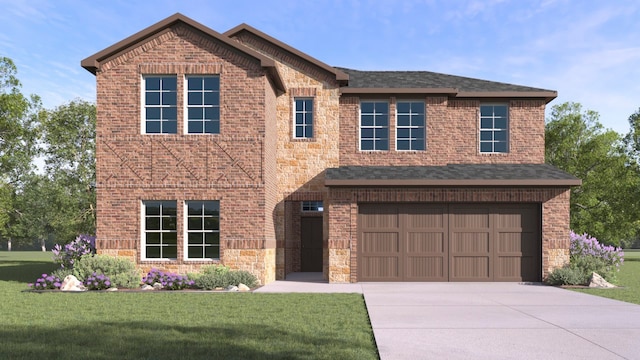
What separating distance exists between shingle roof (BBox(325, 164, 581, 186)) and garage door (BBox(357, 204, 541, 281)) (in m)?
1.02

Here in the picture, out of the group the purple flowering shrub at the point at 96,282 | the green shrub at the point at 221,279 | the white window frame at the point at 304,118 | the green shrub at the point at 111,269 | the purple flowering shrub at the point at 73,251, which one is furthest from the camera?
the white window frame at the point at 304,118

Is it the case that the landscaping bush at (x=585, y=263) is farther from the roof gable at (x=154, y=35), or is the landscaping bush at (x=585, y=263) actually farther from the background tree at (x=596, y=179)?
the background tree at (x=596, y=179)

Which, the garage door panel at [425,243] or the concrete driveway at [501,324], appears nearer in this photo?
the concrete driveway at [501,324]

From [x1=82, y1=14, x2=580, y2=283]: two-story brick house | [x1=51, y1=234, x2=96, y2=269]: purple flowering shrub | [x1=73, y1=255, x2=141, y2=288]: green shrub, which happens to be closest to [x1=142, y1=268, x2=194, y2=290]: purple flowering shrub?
[x1=73, y1=255, x2=141, y2=288]: green shrub

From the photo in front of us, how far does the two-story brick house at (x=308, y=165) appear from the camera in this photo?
18000 mm

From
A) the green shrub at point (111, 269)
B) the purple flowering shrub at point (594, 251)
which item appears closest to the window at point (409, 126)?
the purple flowering shrub at point (594, 251)

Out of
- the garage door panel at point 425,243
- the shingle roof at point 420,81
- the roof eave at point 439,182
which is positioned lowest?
the garage door panel at point 425,243

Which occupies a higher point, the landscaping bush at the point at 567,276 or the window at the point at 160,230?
the window at the point at 160,230

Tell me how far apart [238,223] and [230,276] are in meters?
1.89

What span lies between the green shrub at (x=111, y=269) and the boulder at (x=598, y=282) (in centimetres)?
1389

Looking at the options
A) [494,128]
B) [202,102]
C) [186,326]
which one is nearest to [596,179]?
[494,128]

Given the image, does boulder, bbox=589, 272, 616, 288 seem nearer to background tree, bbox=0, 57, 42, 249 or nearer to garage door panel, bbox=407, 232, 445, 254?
garage door panel, bbox=407, 232, 445, 254

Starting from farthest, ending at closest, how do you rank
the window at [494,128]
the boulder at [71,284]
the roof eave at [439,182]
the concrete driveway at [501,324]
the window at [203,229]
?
the window at [494,128]
the roof eave at [439,182]
the window at [203,229]
the boulder at [71,284]
the concrete driveway at [501,324]

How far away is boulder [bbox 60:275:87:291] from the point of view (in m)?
16.2
